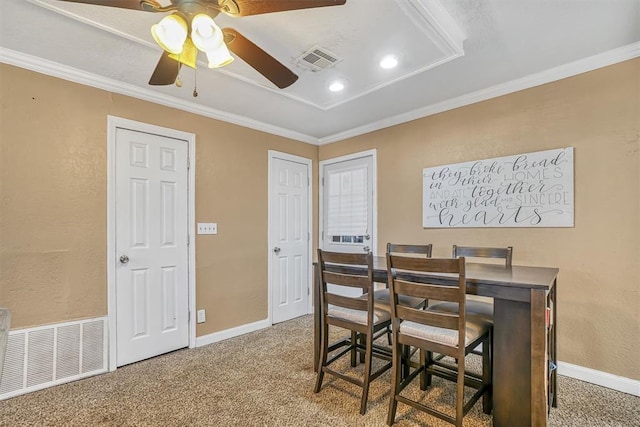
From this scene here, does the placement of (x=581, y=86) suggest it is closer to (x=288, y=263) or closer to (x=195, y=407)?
(x=288, y=263)

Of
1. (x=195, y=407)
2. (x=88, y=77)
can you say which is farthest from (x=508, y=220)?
(x=88, y=77)

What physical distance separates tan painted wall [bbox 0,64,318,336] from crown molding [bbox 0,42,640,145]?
0.19 ft

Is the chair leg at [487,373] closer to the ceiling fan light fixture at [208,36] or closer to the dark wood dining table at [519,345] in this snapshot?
the dark wood dining table at [519,345]

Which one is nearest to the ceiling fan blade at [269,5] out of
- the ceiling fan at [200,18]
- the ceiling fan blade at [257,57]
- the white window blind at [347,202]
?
the ceiling fan at [200,18]

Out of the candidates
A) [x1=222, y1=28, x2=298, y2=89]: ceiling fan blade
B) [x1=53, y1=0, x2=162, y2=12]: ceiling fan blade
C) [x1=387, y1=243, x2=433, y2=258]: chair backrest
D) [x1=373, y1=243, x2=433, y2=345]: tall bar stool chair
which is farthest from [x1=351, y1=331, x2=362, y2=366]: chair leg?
[x1=53, y1=0, x2=162, y2=12]: ceiling fan blade

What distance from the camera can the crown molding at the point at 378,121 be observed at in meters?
2.23

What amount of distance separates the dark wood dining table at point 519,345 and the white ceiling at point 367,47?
152 centimetres

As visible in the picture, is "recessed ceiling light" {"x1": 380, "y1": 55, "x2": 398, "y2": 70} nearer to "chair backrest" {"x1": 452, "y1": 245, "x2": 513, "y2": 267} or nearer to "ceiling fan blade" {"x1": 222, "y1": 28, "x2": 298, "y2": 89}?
"ceiling fan blade" {"x1": 222, "y1": 28, "x2": 298, "y2": 89}

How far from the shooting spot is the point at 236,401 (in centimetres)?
211

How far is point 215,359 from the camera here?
9.12 feet

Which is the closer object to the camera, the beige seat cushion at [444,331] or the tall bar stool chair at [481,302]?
the beige seat cushion at [444,331]

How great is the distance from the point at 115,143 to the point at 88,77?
52 cm

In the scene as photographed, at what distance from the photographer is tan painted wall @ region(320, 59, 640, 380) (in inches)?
86.2

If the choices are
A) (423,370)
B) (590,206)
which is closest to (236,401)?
(423,370)
